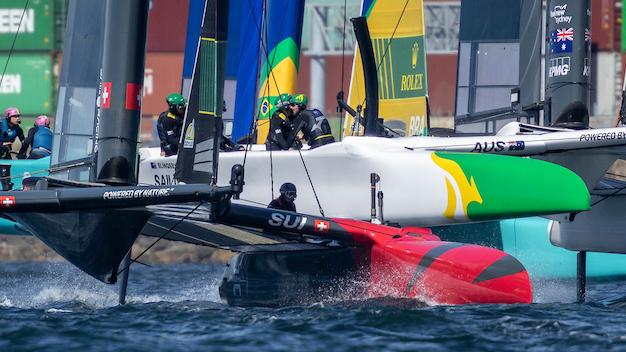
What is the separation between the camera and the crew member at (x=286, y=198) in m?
8.91

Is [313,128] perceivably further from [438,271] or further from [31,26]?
[31,26]

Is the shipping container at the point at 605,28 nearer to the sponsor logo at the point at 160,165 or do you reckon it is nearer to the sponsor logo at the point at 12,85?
the sponsor logo at the point at 12,85

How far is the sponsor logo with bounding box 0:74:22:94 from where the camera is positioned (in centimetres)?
2534

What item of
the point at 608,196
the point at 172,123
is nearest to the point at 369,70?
the point at 172,123

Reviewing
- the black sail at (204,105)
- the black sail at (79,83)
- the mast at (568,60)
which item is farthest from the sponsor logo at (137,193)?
the mast at (568,60)

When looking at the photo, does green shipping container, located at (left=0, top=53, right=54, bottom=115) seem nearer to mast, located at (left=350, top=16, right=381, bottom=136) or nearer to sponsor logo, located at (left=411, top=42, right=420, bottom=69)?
sponsor logo, located at (left=411, top=42, right=420, bottom=69)

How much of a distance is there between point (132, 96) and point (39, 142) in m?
3.68

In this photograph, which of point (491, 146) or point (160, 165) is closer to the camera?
point (491, 146)

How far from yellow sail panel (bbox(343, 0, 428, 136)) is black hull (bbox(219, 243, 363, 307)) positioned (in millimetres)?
3782

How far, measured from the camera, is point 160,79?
87.2 ft

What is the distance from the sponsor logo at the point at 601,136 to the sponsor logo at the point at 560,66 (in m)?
1.00

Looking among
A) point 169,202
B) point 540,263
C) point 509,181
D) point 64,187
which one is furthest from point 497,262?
point 540,263

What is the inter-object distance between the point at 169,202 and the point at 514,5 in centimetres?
579

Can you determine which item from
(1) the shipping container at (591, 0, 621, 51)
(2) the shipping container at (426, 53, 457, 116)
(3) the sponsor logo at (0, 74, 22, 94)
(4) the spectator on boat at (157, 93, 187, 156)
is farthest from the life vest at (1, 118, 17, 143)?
(1) the shipping container at (591, 0, 621, 51)
